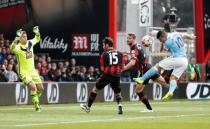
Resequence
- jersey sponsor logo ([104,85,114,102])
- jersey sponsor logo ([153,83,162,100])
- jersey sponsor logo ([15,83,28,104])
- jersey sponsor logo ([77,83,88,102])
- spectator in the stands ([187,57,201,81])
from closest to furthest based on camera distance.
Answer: jersey sponsor logo ([15,83,28,104]), jersey sponsor logo ([77,83,88,102]), jersey sponsor logo ([104,85,114,102]), jersey sponsor logo ([153,83,162,100]), spectator in the stands ([187,57,201,81])

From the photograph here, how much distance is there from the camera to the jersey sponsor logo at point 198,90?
37469 mm

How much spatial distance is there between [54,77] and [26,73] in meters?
8.79

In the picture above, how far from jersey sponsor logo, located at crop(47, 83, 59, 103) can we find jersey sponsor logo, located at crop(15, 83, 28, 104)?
1.19 metres

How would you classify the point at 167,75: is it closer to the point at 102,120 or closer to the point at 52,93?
the point at 52,93

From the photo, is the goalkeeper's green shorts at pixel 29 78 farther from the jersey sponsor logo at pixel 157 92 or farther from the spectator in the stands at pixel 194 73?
the spectator in the stands at pixel 194 73

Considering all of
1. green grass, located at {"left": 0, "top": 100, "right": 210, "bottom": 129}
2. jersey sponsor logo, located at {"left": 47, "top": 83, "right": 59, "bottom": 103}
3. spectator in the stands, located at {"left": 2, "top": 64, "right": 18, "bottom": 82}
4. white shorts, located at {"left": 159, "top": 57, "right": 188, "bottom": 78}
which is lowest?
green grass, located at {"left": 0, "top": 100, "right": 210, "bottom": 129}

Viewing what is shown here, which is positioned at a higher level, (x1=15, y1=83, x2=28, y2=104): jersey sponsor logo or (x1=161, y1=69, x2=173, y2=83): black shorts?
(x1=161, y1=69, x2=173, y2=83): black shorts

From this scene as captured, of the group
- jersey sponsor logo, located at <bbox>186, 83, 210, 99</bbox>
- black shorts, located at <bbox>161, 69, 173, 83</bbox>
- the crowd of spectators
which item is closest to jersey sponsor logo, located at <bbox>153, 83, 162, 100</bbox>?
black shorts, located at <bbox>161, 69, 173, 83</bbox>

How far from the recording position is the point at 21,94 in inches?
1196

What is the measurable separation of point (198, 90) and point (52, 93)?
8.35 m

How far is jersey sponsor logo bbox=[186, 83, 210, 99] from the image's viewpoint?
123 ft

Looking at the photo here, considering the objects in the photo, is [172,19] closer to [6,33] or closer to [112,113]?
[6,33]

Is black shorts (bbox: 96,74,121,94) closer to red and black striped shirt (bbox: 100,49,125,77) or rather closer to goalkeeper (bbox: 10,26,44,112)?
red and black striped shirt (bbox: 100,49,125,77)

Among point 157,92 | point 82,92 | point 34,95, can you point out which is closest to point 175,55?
point 34,95
